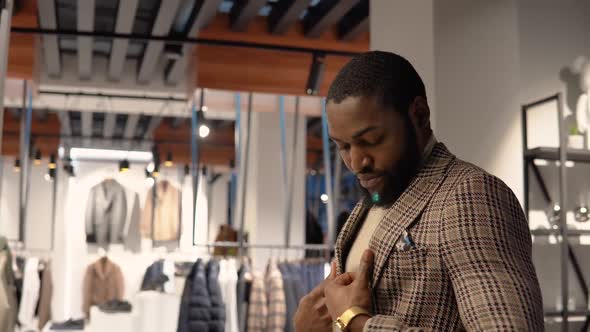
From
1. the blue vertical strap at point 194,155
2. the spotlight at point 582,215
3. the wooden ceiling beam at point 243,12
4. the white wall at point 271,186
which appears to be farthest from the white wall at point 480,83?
the white wall at point 271,186

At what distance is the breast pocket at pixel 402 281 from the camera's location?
1069 millimetres

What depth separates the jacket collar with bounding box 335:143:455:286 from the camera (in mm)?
1106

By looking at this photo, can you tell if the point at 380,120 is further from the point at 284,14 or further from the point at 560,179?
the point at 284,14

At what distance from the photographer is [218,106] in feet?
26.9

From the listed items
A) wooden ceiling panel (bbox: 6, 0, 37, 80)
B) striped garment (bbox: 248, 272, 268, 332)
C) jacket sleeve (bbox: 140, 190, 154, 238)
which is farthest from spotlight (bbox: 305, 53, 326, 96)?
jacket sleeve (bbox: 140, 190, 154, 238)

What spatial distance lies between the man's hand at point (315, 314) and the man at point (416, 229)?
0.05 metres

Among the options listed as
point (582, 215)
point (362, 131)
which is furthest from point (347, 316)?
point (582, 215)

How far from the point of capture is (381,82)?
111 centimetres

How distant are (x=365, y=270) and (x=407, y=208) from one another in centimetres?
12

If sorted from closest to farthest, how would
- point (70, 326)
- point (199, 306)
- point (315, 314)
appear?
point (315, 314) → point (199, 306) → point (70, 326)

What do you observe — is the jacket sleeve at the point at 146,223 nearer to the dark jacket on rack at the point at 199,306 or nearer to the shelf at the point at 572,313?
the dark jacket on rack at the point at 199,306

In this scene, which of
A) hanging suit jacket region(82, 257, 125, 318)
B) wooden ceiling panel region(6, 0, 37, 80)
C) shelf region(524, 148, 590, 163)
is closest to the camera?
shelf region(524, 148, 590, 163)

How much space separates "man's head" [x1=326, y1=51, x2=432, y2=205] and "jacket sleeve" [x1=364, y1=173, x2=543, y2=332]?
11 cm

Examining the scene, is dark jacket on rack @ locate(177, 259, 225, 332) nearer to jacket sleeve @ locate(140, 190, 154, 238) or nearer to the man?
the man
